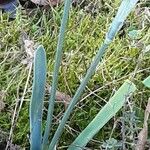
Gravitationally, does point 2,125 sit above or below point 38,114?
below

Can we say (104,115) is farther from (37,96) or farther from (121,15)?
(121,15)

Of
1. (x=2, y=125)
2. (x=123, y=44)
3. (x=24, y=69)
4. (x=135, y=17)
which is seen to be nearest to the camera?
(x=2, y=125)

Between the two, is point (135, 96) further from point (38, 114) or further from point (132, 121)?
point (38, 114)

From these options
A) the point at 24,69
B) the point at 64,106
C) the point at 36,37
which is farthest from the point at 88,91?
the point at 36,37

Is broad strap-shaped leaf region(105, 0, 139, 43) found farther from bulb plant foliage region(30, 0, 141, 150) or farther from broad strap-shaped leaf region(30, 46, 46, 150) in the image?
broad strap-shaped leaf region(30, 46, 46, 150)

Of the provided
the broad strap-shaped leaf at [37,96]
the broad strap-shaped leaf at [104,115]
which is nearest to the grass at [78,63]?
the broad strap-shaped leaf at [104,115]

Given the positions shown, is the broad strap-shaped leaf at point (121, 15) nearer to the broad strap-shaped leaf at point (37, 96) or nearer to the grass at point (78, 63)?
the broad strap-shaped leaf at point (37, 96)
